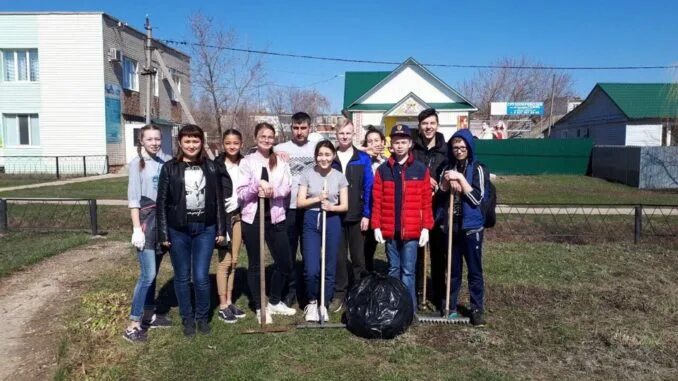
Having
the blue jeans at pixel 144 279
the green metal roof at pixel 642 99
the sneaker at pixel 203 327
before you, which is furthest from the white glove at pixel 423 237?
the green metal roof at pixel 642 99

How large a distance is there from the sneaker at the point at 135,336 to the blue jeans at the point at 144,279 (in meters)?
0.10

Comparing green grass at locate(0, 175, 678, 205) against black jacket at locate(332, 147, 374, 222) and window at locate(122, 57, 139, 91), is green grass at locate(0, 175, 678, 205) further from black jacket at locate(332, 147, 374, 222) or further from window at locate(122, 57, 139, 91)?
window at locate(122, 57, 139, 91)

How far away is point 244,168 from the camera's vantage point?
4.49 m

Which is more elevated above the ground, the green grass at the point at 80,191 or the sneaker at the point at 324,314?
the green grass at the point at 80,191

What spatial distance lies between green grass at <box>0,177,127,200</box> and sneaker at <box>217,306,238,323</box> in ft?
31.5

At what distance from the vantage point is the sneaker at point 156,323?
4483 millimetres

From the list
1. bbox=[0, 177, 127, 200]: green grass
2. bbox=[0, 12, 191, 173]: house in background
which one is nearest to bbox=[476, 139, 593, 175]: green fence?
bbox=[0, 177, 127, 200]: green grass

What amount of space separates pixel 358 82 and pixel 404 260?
75.8 ft

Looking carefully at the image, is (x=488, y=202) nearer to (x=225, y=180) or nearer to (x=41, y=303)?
(x=225, y=180)

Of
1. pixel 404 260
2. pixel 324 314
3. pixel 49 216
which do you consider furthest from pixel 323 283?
pixel 49 216

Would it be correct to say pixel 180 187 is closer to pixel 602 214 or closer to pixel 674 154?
pixel 602 214

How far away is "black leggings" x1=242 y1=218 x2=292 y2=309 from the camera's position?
4535 millimetres

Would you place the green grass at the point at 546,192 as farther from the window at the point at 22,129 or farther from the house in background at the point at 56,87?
the window at the point at 22,129

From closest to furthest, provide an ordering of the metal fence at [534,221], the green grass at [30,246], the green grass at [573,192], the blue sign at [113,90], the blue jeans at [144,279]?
1. the blue jeans at [144,279]
2. the green grass at [30,246]
3. the metal fence at [534,221]
4. the green grass at [573,192]
5. the blue sign at [113,90]
